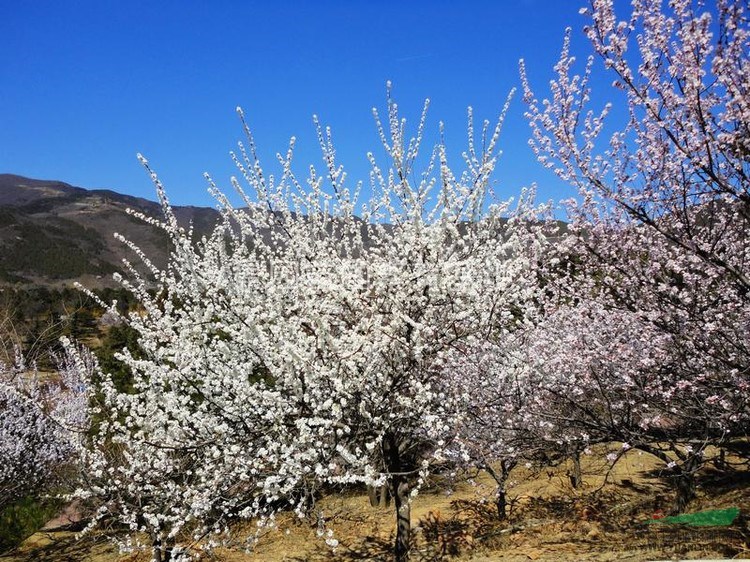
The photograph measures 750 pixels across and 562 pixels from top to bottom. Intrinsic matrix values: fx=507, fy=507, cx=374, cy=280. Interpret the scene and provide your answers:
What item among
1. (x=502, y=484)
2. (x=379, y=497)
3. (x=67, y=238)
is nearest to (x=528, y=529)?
(x=502, y=484)

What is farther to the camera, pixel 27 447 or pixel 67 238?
pixel 67 238

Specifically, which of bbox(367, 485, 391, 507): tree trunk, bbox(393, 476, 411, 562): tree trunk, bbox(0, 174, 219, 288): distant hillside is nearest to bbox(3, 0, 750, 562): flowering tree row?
bbox(393, 476, 411, 562): tree trunk

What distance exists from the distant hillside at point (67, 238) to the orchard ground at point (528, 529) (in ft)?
187

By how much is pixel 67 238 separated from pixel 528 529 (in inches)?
5733

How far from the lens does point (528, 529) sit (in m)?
9.10

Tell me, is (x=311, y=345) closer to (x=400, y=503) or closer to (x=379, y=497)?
(x=400, y=503)

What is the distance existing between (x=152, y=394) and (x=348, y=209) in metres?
3.14

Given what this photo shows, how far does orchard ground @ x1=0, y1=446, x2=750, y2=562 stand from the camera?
Result: 676cm

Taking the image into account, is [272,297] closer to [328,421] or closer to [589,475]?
[328,421]

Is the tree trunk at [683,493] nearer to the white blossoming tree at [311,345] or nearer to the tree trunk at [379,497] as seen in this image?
the white blossoming tree at [311,345]

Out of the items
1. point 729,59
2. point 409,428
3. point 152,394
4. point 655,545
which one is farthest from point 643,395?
point 152,394

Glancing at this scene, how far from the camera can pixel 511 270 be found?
552 centimetres

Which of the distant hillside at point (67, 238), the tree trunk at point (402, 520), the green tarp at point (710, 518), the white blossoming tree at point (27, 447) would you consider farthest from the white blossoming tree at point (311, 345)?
the distant hillside at point (67, 238)

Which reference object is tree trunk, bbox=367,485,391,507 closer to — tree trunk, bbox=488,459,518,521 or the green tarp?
tree trunk, bbox=488,459,518,521
